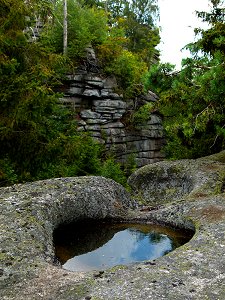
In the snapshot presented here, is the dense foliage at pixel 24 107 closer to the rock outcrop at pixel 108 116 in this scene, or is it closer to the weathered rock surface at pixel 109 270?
the weathered rock surface at pixel 109 270

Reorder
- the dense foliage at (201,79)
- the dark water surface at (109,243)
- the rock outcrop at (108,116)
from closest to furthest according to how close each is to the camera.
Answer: the dark water surface at (109,243)
the dense foliage at (201,79)
the rock outcrop at (108,116)

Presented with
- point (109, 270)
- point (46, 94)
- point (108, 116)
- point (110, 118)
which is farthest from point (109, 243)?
point (110, 118)

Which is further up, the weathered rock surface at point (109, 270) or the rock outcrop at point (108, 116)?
the rock outcrop at point (108, 116)

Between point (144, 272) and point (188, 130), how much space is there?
610 centimetres

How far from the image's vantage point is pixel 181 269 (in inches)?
237

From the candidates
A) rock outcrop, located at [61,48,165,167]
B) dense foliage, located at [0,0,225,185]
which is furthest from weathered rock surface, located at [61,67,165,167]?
dense foliage, located at [0,0,225,185]

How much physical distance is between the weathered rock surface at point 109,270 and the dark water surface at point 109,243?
0.36m

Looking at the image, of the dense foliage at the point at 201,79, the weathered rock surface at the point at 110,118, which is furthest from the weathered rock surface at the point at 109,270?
the weathered rock surface at the point at 110,118

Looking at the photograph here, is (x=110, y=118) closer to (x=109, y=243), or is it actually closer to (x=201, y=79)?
(x=201, y=79)

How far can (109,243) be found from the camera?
848 centimetres

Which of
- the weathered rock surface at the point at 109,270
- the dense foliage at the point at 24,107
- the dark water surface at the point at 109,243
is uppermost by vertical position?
the dense foliage at the point at 24,107

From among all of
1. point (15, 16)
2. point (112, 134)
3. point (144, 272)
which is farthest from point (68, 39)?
point (144, 272)

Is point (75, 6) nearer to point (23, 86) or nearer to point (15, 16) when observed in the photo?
point (15, 16)

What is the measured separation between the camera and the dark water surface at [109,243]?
7.47m
